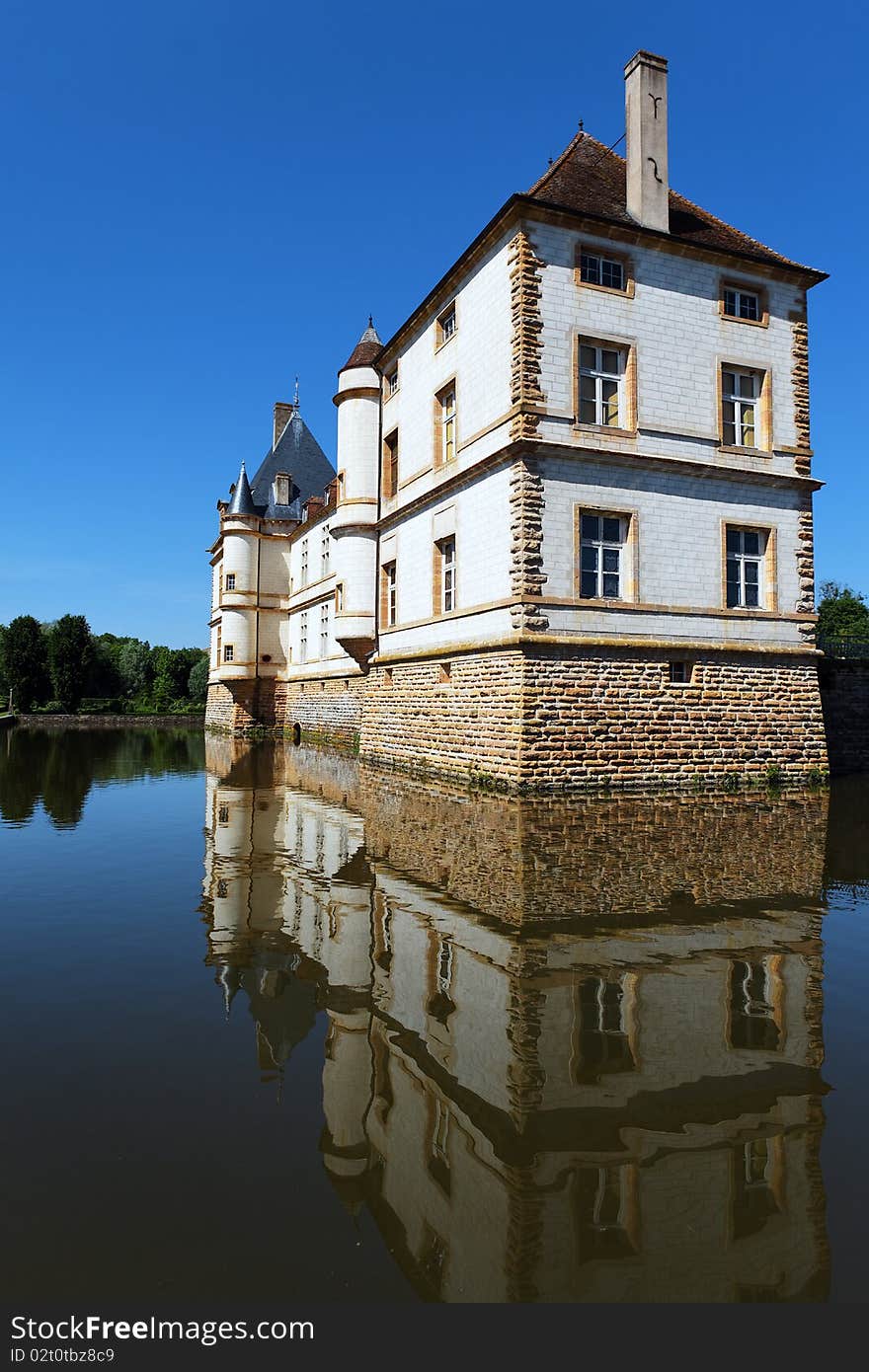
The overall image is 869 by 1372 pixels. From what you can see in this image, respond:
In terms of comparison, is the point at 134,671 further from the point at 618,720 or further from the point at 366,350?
the point at 618,720

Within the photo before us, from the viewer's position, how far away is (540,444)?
14.3 meters

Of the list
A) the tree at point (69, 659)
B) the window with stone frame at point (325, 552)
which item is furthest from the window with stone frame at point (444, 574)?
the tree at point (69, 659)

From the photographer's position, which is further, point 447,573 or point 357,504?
point 357,504

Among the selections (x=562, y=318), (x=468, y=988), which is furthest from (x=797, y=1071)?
(x=562, y=318)

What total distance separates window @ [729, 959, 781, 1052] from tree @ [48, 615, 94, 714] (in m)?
67.6

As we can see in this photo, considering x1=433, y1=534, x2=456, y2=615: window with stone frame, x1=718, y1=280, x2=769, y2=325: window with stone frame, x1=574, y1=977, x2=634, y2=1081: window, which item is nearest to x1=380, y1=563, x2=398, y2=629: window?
x1=433, y1=534, x2=456, y2=615: window with stone frame

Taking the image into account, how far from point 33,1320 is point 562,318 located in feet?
51.0

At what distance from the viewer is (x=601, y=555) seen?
15008 mm

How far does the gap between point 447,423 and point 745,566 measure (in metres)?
7.02

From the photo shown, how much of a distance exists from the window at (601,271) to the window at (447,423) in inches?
144

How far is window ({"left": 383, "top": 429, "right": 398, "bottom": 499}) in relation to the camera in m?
22.0

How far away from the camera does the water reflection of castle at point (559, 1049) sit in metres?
2.49

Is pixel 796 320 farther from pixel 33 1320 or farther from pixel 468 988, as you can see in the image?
pixel 33 1320

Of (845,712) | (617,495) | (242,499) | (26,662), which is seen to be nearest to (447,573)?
(617,495)
